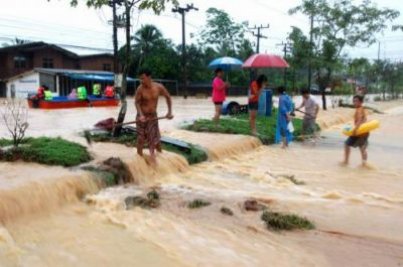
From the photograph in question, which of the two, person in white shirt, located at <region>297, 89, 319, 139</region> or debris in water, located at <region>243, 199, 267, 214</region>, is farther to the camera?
person in white shirt, located at <region>297, 89, 319, 139</region>

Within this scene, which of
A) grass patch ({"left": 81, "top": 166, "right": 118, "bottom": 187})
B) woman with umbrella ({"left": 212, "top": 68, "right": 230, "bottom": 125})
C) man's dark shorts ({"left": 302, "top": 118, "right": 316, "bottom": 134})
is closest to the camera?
grass patch ({"left": 81, "top": 166, "right": 118, "bottom": 187})

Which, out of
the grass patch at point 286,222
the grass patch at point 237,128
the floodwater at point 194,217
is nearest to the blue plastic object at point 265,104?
the grass patch at point 237,128

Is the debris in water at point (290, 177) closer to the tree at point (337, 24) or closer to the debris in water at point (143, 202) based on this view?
the debris in water at point (143, 202)

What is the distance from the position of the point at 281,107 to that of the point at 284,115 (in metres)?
0.28

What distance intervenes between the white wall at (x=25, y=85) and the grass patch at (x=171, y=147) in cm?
3420

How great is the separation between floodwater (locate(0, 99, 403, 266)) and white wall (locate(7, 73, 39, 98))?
3536 cm

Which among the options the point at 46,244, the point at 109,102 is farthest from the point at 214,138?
the point at 109,102

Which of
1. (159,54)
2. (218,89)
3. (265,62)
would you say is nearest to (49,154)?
(218,89)

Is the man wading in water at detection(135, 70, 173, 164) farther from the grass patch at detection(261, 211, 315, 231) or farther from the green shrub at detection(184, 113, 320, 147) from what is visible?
the green shrub at detection(184, 113, 320, 147)

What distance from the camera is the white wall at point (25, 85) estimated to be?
44125 mm

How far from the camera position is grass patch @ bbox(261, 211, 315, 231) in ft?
22.1

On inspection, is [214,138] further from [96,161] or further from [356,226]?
[356,226]

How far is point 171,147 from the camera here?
11.2 meters

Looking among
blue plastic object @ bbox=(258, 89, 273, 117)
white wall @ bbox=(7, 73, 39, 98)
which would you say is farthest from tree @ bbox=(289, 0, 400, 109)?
white wall @ bbox=(7, 73, 39, 98)
